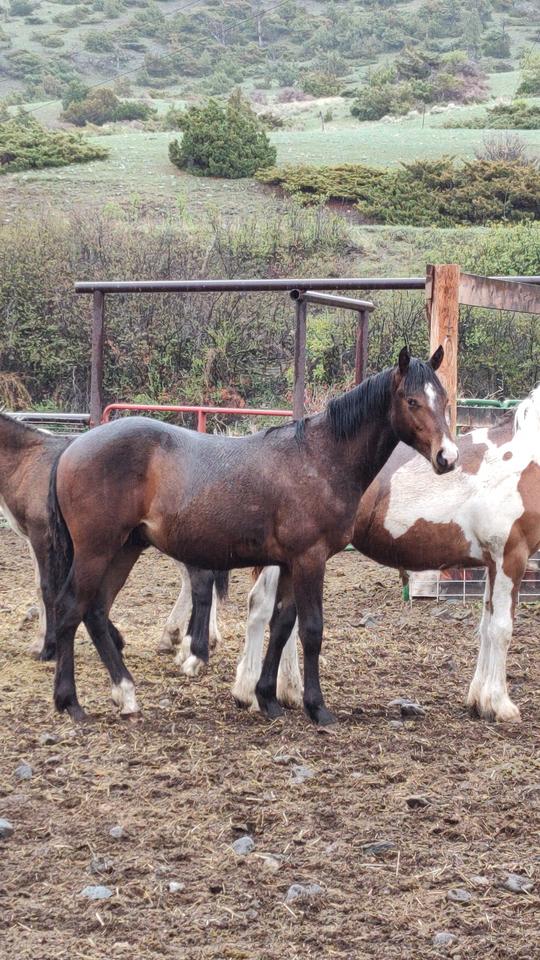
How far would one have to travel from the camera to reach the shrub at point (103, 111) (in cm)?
4667

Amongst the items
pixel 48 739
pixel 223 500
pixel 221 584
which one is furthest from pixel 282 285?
pixel 48 739

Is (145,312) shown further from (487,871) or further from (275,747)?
(487,871)

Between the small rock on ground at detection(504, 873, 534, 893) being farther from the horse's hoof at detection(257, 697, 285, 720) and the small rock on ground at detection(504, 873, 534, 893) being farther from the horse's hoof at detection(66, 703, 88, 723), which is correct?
the horse's hoof at detection(66, 703, 88, 723)

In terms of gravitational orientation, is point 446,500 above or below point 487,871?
above

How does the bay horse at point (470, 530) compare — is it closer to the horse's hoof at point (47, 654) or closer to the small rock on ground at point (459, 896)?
the horse's hoof at point (47, 654)

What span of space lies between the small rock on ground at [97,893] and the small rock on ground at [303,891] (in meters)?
0.54

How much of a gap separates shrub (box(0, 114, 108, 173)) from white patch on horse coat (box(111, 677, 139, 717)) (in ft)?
92.1

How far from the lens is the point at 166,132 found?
41469mm

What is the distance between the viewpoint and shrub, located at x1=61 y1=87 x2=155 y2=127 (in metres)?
46.7

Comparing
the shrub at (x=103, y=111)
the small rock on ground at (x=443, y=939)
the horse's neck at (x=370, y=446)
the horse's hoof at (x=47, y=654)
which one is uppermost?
the shrub at (x=103, y=111)

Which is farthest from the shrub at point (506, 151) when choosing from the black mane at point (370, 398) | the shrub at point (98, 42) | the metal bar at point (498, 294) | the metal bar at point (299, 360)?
the shrub at point (98, 42)

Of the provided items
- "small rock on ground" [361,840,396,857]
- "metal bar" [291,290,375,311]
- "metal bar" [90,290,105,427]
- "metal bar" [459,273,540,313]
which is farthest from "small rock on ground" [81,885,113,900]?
"metal bar" [90,290,105,427]

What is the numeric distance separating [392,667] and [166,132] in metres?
38.3

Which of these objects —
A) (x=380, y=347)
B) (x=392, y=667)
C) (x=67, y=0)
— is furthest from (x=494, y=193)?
(x=67, y=0)
